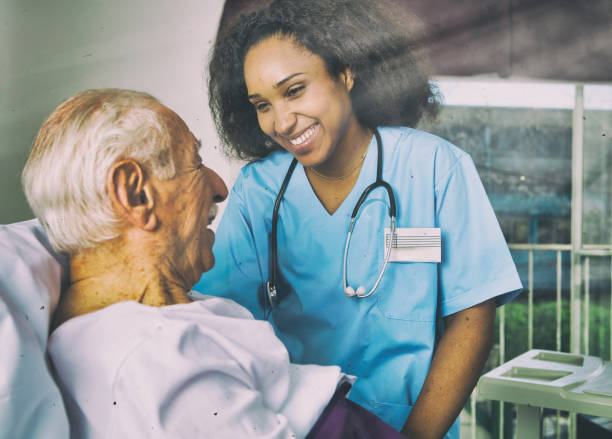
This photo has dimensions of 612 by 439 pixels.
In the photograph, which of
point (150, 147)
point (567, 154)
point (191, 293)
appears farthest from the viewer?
point (567, 154)

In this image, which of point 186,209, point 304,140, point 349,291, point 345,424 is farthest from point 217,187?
point 345,424

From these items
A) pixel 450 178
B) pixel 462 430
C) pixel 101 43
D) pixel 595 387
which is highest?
pixel 101 43

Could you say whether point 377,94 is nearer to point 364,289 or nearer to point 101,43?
point 364,289

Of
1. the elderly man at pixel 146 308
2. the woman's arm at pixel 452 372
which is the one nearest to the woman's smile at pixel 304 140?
the elderly man at pixel 146 308

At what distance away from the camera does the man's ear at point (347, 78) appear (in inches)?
37.2

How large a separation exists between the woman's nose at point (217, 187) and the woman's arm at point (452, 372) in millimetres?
506

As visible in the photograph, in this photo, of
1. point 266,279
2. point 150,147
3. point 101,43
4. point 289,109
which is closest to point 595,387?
point 266,279

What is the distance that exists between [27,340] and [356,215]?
0.60m

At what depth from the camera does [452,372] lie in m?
0.94

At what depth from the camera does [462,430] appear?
997mm

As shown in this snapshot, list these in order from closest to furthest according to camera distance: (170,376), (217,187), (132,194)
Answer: (170,376), (132,194), (217,187)

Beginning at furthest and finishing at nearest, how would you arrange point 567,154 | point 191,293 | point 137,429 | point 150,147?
point 567,154 < point 191,293 < point 150,147 < point 137,429

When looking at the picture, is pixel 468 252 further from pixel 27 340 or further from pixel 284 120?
pixel 27 340

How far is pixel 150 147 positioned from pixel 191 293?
0.98 feet
